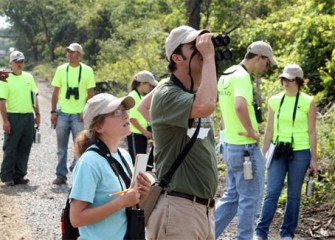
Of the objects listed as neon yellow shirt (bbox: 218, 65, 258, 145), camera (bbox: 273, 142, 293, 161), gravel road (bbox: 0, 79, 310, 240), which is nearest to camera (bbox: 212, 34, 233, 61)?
neon yellow shirt (bbox: 218, 65, 258, 145)

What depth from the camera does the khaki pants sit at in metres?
3.65

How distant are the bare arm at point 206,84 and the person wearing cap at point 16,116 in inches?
244

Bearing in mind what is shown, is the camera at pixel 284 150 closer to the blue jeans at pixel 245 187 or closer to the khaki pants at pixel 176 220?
the blue jeans at pixel 245 187

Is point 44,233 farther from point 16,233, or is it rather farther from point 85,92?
point 85,92

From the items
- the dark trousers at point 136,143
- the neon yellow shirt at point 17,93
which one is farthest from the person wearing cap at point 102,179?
the neon yellow shirt at point 17,93

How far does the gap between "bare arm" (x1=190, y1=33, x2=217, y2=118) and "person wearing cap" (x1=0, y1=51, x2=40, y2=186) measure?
620cm

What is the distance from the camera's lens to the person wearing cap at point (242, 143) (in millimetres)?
5742

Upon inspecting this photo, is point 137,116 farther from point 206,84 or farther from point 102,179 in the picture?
point 102,179

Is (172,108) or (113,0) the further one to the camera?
(113,0)

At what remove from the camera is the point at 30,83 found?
9547mm

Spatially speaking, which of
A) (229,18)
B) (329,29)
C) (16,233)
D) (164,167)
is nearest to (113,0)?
(229,18)

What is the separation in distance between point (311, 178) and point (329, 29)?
17.7ft

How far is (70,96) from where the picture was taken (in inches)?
367

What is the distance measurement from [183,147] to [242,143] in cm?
228
